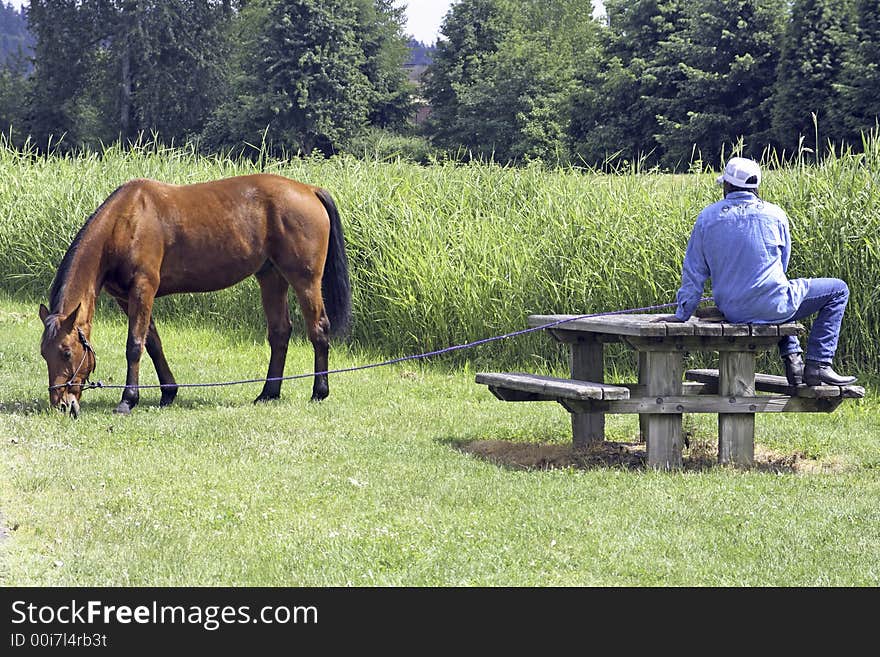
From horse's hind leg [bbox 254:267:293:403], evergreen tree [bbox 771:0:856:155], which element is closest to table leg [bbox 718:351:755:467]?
horse's hind leg [bbox 254:267:293:403]

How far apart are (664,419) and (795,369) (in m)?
0.92

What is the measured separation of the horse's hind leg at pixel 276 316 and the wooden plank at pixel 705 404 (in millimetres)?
3641

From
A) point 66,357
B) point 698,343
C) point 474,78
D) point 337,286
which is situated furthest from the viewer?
point 474,78

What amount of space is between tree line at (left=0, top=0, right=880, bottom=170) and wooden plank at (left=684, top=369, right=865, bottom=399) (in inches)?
850

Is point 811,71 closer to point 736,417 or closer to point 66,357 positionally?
point 736,417

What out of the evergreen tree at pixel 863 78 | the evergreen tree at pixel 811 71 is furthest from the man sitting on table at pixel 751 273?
the evergreen tree at pixel 811 71

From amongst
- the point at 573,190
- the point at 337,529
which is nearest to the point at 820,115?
the point at 573,190

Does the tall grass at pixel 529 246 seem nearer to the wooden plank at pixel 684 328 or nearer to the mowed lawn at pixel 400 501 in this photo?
the mowed lawn at pixel 400 501

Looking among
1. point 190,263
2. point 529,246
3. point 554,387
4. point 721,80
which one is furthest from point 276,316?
point 721,80

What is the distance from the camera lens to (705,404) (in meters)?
7.11

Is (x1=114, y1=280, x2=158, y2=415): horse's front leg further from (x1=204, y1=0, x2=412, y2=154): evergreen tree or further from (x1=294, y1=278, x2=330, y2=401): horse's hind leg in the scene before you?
(x1=204, y1=0, x2=412, y2=154): evergreen tree

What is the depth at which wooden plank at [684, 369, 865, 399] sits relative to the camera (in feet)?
23.5

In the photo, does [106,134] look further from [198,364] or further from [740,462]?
[740,462]

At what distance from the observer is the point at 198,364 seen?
39.9ft
